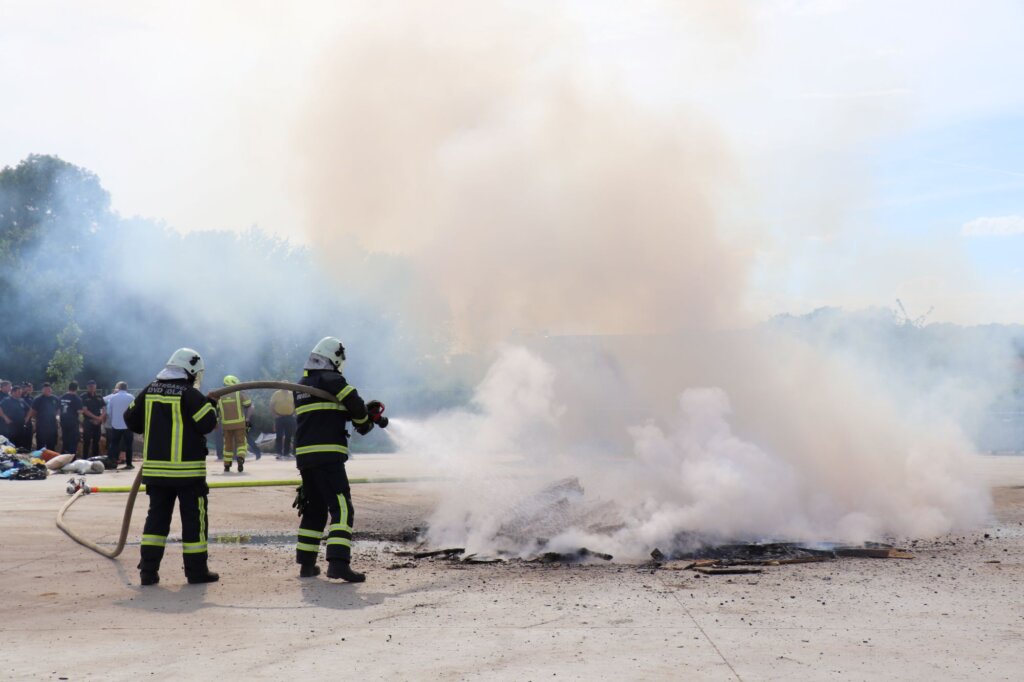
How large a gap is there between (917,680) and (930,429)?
8.68 meters

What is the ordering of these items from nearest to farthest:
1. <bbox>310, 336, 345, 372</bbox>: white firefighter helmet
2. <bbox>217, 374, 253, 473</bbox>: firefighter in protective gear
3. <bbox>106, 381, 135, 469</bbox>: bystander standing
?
1. <bbox>310, 336, 345, 372</bbox>: white firefighter helmet
2. <bbox>217, 374, 253, 473</bbox>: firefighter in protective gear
3. <bbox>106, 381, 135, 469</bbox>: bystander standing

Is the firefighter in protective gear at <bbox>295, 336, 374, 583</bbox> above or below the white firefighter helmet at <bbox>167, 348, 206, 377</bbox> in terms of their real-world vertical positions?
below

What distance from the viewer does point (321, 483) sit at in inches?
327

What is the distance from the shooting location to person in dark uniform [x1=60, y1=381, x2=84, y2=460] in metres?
19.6

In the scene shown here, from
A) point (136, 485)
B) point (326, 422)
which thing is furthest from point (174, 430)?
point (326, 422)

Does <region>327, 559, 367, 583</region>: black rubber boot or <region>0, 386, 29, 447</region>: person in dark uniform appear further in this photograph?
<region>0, 386, 29, 447</region>: person in dark uniform

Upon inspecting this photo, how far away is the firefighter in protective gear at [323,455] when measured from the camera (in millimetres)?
8250

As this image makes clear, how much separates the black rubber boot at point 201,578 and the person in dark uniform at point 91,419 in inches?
500

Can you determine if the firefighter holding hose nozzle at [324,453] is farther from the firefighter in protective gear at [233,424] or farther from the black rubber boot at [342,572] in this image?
the firefighter in protective gear at [233,424]

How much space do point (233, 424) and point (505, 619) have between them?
12.3 meters

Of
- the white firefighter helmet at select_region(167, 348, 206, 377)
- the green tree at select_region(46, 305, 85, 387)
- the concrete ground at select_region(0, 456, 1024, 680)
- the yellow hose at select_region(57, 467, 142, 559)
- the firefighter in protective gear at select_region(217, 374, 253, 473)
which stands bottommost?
the concrete ground at select_region(0, 456, 1024, 680)

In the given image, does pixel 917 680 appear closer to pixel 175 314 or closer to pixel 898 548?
pixel 898 548

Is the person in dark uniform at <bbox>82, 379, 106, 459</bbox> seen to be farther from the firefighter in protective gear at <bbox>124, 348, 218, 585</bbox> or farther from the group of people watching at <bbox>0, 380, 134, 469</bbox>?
the firefighter in protective gear at <bbox>124, 348, 218, 585</bbox>

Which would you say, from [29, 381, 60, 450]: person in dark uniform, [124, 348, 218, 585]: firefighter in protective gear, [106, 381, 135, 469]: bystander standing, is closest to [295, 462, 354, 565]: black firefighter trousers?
[124, 348, 218, 585]: firefighter in protective gear
